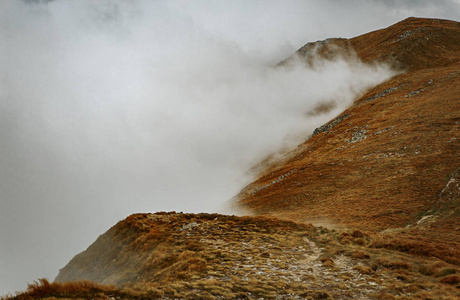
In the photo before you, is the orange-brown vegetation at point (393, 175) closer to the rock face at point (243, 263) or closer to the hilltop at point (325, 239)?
the hilltop at point (325, 239)

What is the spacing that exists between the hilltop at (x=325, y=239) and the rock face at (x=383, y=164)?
28cm

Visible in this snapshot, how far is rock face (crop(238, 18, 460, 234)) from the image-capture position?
37.0 m

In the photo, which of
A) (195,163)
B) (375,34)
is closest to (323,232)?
(195,163)

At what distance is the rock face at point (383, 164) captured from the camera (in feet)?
121

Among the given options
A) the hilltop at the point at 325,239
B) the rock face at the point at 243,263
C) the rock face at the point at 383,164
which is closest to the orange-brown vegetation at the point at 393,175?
the rock face at the point at 383,164

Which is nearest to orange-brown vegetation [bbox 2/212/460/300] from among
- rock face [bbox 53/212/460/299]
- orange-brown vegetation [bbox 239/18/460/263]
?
rock face [bbox 53/212/460/299]

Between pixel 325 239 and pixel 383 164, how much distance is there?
97.4ft

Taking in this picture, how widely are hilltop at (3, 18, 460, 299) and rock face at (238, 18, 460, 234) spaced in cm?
28

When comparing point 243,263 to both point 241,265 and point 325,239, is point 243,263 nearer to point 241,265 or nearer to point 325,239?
point 241,265

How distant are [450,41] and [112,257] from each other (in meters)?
171

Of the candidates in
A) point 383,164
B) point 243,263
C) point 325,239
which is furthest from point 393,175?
point 243,263

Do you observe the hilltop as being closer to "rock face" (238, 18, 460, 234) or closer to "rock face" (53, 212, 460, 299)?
"rock face" (53, 212, 460, 299)

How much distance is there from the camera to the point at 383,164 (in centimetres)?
4925

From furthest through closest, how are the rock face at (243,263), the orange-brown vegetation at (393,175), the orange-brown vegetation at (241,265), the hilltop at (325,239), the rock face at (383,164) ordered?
the rock face at (383,164)
the orange-brown vegetation at (393,175)
the hilltop at (325,239)
the rock face at (243,263)
the orange-brown vegetation at (241,265)
